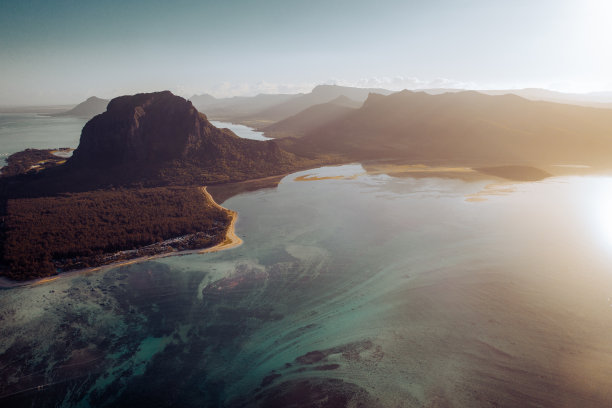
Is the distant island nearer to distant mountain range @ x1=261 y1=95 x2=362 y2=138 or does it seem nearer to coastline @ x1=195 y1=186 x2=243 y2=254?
coastline @ x1=195 y1=186 x2=243 y2=254

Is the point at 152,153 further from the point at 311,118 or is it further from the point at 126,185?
the point at 311,118

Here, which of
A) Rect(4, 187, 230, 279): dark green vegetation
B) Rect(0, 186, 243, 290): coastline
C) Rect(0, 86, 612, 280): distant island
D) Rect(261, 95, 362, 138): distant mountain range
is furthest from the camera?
Rect(261, 95, 362, 138): distant mountain range

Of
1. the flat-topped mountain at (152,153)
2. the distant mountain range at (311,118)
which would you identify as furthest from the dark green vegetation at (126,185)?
the distant mountain range at (311,118)

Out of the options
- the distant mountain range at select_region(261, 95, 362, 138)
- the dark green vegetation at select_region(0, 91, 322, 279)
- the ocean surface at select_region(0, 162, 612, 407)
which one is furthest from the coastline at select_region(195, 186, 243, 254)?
the distant mountain range at select_region(261, 95, 362, 138)

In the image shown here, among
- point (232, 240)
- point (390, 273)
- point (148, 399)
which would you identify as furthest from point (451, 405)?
point (232, 240)

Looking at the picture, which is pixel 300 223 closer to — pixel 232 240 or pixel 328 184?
pixel 232 240

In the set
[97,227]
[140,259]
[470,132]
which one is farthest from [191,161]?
[470,132]

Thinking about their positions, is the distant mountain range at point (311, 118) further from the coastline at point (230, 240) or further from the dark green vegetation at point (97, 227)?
the coastline at point (230, 240)
